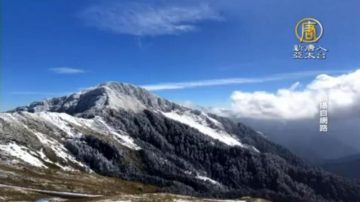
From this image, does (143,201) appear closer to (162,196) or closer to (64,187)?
(162,196)

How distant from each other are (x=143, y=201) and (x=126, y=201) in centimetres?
487

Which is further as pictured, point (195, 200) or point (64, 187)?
point (64, 187)

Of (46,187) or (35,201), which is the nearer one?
(35,201)

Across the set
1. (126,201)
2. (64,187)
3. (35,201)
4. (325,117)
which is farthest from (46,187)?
(325,117)

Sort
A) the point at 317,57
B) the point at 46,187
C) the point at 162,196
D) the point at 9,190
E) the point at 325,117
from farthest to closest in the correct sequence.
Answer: the point at 46,187 < the point at 9,190 < the point at 162,196 < the point at 325,117 < the point at 317,57

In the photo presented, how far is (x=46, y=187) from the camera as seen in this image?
185m

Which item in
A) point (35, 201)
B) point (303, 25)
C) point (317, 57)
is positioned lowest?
point (35, 201)

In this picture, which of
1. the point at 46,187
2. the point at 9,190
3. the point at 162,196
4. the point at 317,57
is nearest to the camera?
the point at 317,57

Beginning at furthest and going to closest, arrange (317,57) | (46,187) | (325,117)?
(46,187), (325,117), (317,57)

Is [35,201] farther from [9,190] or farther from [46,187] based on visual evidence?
[46,187]

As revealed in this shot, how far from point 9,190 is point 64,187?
5903 cm

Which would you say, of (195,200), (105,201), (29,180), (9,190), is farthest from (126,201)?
(29,180)

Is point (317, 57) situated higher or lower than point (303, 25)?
lower

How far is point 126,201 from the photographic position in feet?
375
